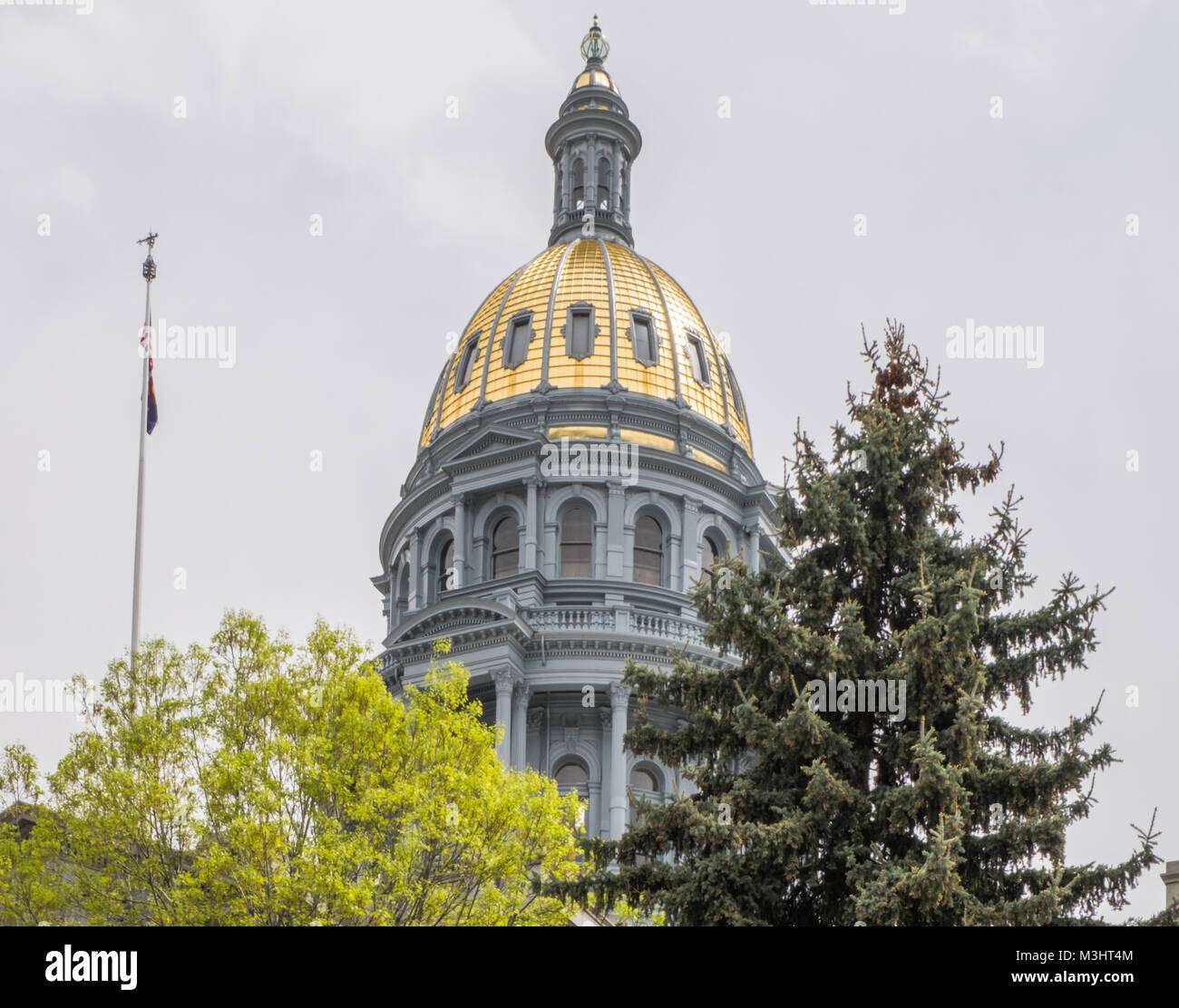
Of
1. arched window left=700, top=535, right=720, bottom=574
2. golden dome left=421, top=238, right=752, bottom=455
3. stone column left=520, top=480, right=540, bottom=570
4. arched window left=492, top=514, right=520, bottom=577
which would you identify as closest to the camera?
stone column left=520, top=480, right=540, bottom=570

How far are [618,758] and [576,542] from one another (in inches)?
342

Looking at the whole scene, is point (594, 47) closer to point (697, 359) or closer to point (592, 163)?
point (592, 163)

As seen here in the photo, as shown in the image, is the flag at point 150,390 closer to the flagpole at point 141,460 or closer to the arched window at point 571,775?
the flagpole at point 141,460

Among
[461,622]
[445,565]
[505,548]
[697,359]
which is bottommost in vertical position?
[461,622]

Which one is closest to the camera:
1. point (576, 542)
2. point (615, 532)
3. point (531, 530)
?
point (531, 530)

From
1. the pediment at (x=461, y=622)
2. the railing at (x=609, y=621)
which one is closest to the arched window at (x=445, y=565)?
the pediment at (x=461, y=622)

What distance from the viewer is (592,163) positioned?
65.9m

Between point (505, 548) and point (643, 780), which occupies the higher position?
point (505, 548)

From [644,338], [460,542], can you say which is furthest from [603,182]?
[460,542]

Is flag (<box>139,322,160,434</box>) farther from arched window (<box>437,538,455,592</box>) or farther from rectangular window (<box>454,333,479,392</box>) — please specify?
rectangular window (<box>454,333,479,392</box>)

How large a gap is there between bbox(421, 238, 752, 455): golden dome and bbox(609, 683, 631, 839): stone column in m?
12.4

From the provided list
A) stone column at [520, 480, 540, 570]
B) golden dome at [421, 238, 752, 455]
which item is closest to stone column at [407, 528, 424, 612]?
golden dome at [421, 238, 752, 455]

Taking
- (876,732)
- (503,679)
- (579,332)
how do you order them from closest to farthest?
(876,732), (503,679), (579,332)

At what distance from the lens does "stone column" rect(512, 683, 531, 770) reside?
47312 mm
